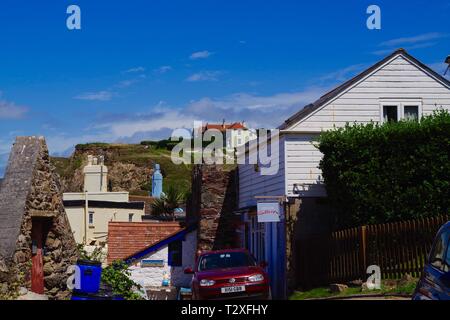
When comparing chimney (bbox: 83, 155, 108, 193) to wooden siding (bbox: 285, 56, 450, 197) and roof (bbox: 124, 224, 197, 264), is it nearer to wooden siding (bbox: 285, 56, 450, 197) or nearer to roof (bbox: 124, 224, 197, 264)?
roof (bbox: 124, 224, 197, 264)

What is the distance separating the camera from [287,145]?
26016mm

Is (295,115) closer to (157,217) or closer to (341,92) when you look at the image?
(341,92)

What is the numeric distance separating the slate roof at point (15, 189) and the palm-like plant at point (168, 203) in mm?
46038

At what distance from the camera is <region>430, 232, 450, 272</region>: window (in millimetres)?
8102

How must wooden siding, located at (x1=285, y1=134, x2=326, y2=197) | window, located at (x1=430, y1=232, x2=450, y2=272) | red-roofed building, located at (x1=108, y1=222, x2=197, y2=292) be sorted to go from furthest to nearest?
1. red-roofed building, located at (x1=108, y1=222, x2=197, y2=292)
2. wooden siding, located at (x1=285, y1=134, x2=326, y2=197)
3. window, located at (x1=430, y1=232, x2=450, y2=272)

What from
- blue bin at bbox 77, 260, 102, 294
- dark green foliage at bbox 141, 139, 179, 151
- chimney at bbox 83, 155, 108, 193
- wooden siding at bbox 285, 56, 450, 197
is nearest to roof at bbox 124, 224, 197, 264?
wooden siding at bbox 285, 56, 450, 197

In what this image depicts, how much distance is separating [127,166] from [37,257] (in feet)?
377

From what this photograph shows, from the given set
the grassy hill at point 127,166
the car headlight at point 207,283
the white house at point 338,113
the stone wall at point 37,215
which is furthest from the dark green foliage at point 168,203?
the grassy hill at point 127,166

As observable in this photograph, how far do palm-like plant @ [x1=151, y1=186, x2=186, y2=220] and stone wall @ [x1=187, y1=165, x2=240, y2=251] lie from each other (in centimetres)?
2545

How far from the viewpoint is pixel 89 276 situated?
1359cm

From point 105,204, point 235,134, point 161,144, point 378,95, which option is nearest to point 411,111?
point 378,95

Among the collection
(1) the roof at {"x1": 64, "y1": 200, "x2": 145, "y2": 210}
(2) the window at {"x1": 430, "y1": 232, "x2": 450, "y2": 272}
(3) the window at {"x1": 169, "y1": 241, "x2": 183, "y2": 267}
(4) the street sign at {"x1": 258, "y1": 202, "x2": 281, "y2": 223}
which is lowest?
(3) the window at {"x1": 169, "y1": 241, "x2": 183, "y2": 267}

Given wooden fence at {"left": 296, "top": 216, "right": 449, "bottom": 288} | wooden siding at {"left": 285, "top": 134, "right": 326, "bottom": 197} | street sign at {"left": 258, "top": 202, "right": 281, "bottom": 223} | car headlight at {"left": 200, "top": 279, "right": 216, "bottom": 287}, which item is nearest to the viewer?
car headlight at {"left": 200, "top": 279, "right": 216, "bottom": 287}
